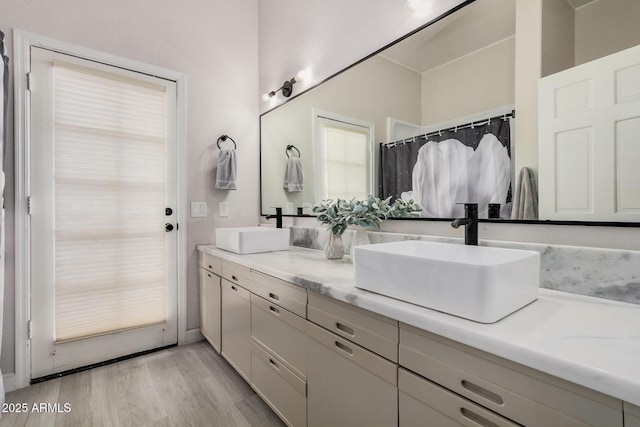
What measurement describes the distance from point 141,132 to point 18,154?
0.67m

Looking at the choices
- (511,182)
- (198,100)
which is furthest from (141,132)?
(511,182)

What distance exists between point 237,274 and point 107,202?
107 cm

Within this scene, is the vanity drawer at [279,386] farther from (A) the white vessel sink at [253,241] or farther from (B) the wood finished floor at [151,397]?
(A) the white vessel sink at [253,241]

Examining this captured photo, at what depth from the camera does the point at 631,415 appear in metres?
0.51

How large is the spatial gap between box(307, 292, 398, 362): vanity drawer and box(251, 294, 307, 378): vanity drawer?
12 centimetres

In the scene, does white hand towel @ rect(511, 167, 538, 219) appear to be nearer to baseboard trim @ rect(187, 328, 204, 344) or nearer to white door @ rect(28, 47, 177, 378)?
white door @ rect(28, 47, 177, 378)

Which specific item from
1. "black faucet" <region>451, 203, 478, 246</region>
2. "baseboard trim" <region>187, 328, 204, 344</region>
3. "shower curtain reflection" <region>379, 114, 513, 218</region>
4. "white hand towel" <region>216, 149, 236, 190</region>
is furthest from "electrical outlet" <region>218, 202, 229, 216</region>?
"black faucet" <region>451, 203, 478, 246</region>

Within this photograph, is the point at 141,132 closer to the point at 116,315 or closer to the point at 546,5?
the point at 116,315

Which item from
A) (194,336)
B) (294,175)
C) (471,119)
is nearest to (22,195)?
(194,336)

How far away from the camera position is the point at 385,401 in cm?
91

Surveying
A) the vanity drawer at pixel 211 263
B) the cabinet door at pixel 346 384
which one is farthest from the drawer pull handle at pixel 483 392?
the vanity drawer at pixel 211 263

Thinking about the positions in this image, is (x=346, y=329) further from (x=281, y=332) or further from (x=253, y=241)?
(x=253, y=241)

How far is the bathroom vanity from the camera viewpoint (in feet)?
1.87

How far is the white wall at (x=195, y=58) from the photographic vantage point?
185cm
